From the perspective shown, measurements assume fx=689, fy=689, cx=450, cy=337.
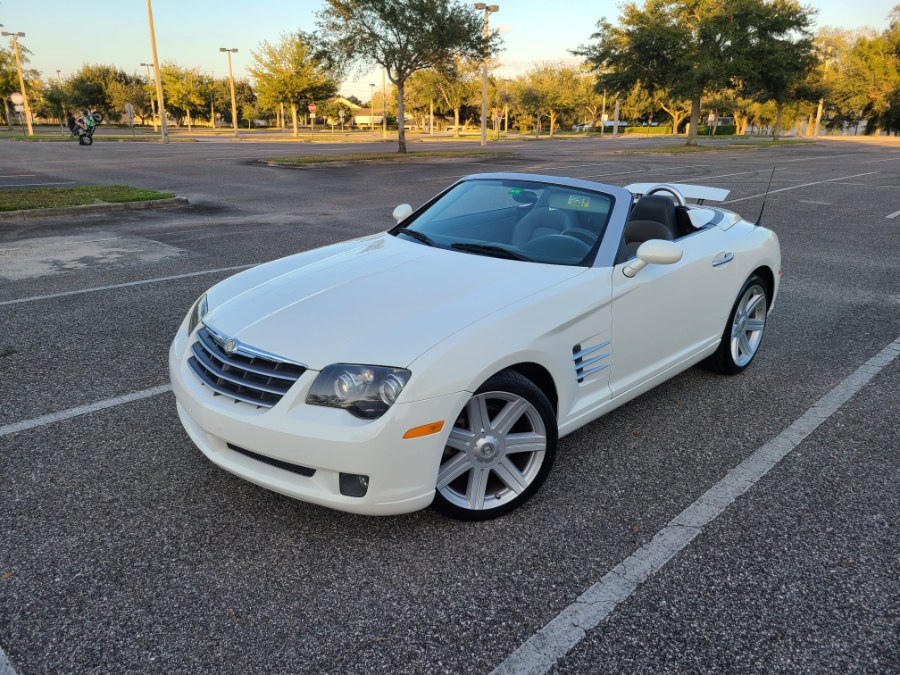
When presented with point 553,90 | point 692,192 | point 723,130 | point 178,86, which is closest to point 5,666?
point 692,192

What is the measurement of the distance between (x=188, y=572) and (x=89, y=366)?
2.69 meters

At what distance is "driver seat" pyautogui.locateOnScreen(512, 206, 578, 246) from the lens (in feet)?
12.5

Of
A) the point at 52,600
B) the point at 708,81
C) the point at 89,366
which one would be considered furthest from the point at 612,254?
the point at 708,81

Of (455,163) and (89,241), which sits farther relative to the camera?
(455,163)

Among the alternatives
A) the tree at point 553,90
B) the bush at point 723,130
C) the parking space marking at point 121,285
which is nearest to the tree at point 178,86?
the tree at point 553,90

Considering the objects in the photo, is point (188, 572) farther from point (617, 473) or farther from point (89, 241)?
point (89, 241)

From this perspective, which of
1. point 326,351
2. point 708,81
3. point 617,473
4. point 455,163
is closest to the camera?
point 326,351

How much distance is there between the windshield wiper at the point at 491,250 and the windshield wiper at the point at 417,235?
21 cm

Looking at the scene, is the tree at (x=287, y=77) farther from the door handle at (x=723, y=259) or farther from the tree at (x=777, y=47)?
the door handle at (x=723, y=259)

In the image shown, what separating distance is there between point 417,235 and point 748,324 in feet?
8.16

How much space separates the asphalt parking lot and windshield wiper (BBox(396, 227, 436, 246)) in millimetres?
1399

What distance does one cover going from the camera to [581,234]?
12.3 ft

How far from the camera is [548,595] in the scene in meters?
2.58

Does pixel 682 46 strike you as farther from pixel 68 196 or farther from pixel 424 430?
pixel 424 430
